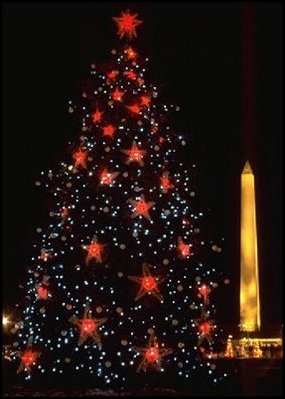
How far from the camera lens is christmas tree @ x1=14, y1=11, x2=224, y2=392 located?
46.4ft

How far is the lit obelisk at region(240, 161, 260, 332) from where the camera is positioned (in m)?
25.0

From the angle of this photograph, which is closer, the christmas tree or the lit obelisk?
the christmas tree

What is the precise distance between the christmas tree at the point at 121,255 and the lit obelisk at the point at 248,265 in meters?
9.93

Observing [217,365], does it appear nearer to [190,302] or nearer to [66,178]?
[190,302]

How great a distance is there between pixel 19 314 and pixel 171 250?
3376 millimetres

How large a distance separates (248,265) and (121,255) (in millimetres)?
11320

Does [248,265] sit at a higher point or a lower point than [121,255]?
higher

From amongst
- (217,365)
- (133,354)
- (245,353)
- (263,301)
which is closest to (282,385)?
(217,365)

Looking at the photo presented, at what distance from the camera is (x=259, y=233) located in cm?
3769

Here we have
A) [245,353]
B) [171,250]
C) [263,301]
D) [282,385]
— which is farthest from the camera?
[263,301]

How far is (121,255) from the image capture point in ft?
47.6

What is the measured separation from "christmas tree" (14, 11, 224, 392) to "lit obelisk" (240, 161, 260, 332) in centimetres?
993

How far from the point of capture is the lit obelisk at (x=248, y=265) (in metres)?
25.0

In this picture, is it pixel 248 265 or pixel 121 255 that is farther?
pixel 248 265
